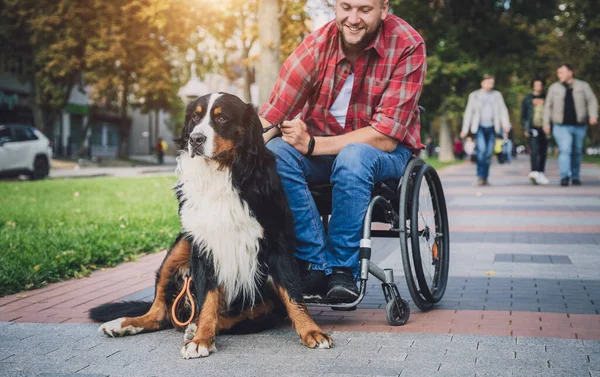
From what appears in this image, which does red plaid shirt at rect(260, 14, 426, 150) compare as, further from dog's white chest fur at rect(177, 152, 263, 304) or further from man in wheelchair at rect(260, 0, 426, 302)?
dog's white chest fur at rect(177, 152, 263, 304)

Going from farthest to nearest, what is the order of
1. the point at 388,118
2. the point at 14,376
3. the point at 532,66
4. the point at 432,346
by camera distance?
the point at 532,66
the point at 388,118
the point at 432,346
the point at 14,376

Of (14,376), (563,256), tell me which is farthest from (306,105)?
(563,256)

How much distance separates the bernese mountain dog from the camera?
393cm

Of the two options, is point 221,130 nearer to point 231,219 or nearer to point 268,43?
point 231,219

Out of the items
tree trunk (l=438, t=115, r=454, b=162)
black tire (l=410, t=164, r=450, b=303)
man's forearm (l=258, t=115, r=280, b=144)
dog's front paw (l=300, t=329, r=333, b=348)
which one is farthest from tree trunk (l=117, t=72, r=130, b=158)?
dog's front paw (l=300, t=329, r=333, b=348)

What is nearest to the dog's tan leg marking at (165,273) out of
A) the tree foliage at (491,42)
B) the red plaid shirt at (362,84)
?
the red plaid shirt at (362,84)

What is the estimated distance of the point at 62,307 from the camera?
514 cm

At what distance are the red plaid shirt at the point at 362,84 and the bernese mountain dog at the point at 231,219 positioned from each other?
29.9 inches

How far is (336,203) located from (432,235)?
1.09 meters

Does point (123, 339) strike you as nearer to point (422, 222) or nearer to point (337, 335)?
point (337, 335)

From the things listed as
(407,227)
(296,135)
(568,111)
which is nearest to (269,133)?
(296,135)

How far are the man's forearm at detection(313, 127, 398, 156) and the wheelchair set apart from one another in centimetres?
20

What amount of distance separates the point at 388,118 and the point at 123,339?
76.2 inches

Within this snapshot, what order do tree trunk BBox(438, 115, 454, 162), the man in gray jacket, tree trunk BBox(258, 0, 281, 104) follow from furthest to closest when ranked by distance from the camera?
tree trunk BBox(438, 115, 454, 162)
tree trunk BBox(258, 0, 281, 104)
the man in gray jacket
